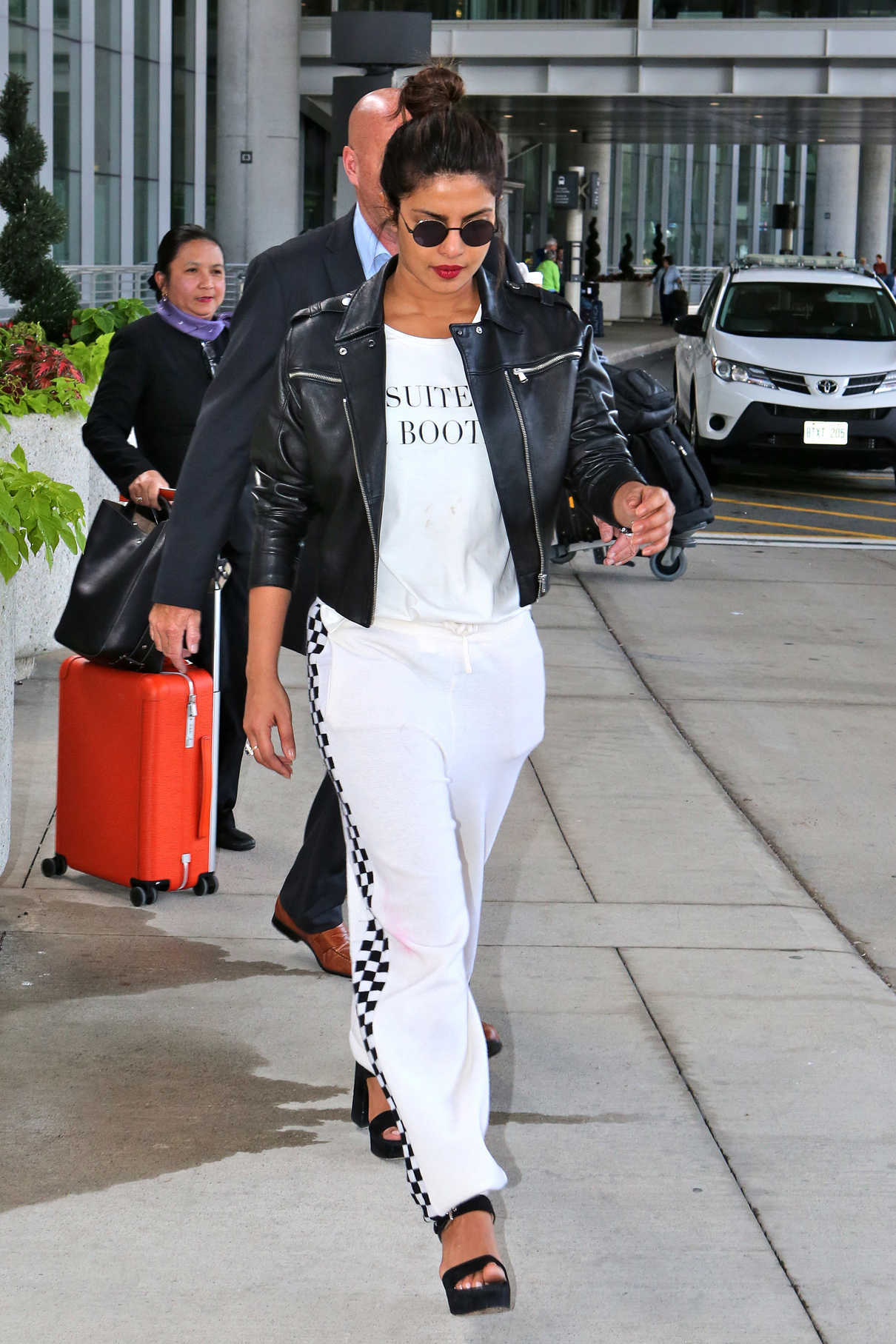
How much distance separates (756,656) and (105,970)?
199 inches

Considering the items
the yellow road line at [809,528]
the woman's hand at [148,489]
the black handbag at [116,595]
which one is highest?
the woman's hand at [148,489]

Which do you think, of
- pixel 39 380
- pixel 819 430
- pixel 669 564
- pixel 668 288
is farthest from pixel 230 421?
pixel 668 288

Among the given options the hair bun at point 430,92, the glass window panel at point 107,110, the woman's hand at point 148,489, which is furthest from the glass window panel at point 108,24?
the hair bun at point 430,92

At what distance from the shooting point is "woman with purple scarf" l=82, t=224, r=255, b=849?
5691 mm

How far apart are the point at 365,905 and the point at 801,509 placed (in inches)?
483

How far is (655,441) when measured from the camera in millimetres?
9117

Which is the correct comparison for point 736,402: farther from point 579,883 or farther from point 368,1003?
point 368,1003

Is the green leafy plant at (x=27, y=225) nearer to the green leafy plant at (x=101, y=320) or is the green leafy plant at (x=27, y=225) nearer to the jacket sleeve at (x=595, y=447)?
the green leafy plant at (x=101, y=320)

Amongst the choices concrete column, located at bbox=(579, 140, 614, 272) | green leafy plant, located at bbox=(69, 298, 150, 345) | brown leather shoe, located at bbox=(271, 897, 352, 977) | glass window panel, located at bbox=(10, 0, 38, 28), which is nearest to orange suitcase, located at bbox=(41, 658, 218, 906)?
brown leather shoe, located at bbox=(271, 897, 352, 977)

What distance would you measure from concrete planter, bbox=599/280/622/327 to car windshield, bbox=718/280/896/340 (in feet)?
125

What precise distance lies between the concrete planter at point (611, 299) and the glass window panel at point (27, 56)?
29974 millimetres

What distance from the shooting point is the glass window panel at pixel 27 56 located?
25.6 meters

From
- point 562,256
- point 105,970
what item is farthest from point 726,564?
point 562,256

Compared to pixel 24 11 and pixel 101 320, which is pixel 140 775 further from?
pixel 24 11
